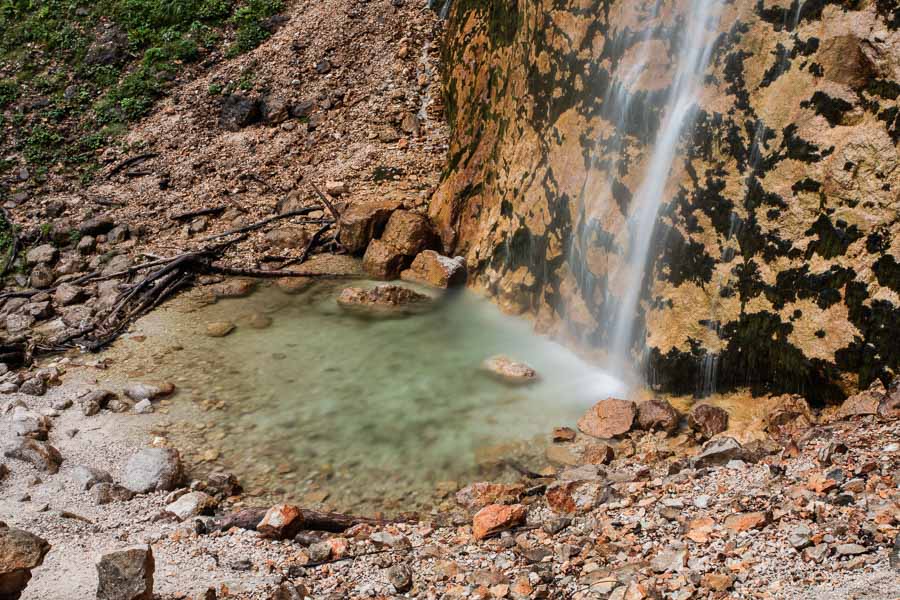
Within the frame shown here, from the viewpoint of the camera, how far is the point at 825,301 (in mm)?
5266

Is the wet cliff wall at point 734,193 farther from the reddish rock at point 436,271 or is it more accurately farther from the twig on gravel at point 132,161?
the twig on gravel at point 132,161

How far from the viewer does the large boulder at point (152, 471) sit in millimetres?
5281

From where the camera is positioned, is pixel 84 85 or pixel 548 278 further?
pixel 84 85

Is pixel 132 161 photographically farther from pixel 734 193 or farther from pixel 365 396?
pixel 734 193

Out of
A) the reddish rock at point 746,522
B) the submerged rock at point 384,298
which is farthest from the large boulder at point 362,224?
the reddish rock at point 746,522

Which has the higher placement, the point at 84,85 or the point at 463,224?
the point at 84,85

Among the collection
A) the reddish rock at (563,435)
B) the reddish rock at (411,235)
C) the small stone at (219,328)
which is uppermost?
the reddish rock at (411,235)

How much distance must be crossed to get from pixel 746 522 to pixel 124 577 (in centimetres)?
311

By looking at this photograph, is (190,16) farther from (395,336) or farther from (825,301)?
(825,301)

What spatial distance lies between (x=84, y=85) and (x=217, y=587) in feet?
47.0

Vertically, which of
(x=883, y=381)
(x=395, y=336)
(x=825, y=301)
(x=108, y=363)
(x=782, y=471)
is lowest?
(x=108, y=363)

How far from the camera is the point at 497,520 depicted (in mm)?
4465

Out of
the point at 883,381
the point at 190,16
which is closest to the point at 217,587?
the point at 883,381

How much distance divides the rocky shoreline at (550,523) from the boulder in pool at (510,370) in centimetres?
111
